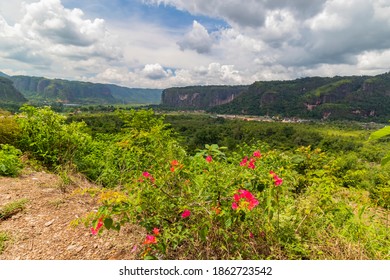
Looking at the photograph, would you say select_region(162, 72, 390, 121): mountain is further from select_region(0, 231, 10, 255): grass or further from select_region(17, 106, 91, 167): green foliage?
select_region(0, 231, 10, 255): grass

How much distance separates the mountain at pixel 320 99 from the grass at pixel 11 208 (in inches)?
5834

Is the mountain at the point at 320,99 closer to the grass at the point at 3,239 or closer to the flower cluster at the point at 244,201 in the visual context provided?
the flower cluster at the point at 244,201

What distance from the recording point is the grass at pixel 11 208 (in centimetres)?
298

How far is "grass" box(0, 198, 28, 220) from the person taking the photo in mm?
2981

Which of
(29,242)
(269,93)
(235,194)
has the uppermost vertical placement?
(269,93)

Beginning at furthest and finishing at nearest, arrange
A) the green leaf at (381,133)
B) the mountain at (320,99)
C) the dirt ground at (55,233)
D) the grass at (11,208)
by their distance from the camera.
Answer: the mountain at (320,99) → the grass at (11,208) → the dirt ground at (55,233) → the green leaf at (381,133)

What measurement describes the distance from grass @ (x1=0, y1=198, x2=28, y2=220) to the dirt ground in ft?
0.20

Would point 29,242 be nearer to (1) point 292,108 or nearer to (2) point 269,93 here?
(1) point 292,108

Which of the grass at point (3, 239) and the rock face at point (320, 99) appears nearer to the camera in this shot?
the grass at point (3, 239)

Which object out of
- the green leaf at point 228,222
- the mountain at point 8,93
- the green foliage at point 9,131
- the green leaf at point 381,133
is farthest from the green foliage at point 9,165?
the mountain at point 8,93

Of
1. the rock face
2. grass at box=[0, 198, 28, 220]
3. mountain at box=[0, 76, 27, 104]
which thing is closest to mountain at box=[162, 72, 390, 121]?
the rock face
